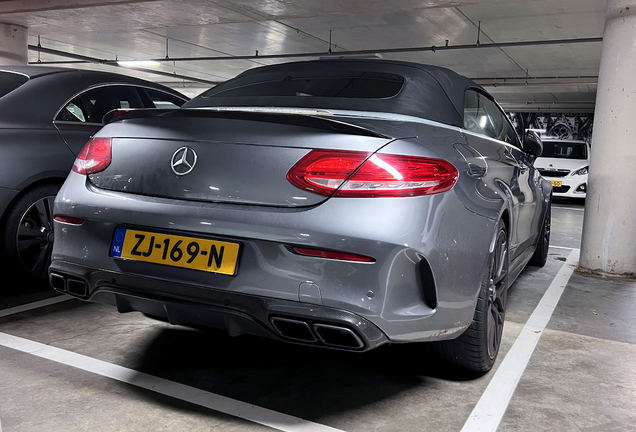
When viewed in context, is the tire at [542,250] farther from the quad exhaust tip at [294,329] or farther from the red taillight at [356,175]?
the quad exhaust tip at [294,329]

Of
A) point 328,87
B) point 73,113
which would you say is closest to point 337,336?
point 328,87

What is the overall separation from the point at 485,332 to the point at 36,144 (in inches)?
110

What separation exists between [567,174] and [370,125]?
1202cm

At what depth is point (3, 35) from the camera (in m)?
13.0

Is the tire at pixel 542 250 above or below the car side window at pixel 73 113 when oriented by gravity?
below

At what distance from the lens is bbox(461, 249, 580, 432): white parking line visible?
224 cm

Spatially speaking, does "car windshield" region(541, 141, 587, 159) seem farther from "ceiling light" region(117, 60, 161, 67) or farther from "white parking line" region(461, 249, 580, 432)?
"ceiling light" region(117, 60, 161, 67)

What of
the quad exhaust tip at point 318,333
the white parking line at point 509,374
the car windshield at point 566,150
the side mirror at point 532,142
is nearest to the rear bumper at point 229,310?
the quad exhaust tip at point 318,333

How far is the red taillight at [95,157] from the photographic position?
2329 millimetres

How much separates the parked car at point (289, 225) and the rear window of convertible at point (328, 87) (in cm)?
21

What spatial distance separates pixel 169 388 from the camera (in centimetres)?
242

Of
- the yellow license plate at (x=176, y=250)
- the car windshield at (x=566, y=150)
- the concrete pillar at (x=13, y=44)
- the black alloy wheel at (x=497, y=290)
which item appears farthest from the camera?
the car windshield at (x=566, y=150)

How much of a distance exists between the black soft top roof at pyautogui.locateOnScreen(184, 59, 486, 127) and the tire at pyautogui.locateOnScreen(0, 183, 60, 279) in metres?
1.36

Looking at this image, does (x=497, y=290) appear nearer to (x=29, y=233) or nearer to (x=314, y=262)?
(x=314, y=262)
